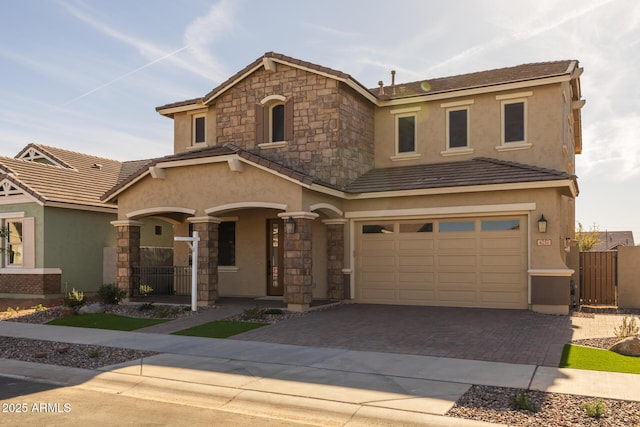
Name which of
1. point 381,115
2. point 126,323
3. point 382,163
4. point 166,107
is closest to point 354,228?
point 382,163

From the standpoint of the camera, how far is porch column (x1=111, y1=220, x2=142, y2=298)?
18.2 m

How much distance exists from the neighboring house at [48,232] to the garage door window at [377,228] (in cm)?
884

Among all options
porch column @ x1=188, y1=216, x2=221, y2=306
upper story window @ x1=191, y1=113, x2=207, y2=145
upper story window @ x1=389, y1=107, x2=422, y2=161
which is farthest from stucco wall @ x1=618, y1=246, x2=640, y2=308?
upper story window @ x1=191, y1=113, x2=207, y2=145

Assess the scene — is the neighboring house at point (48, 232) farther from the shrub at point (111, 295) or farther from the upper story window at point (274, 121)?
the upper story window at point (274, 121)

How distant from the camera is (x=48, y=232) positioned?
19.8 metres

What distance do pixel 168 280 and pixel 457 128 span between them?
40.0ft

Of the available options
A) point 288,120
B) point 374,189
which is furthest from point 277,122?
point 374,189

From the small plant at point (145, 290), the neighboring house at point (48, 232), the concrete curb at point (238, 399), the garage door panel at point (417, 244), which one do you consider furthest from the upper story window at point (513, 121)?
the neighboring house at point (48, 232)

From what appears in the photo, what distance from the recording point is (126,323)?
14.6m

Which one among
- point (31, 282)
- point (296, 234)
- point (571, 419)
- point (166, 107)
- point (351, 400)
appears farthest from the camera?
point (166, 107)

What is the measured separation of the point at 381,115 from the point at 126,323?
11107mm

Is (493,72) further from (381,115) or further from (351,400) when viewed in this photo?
(351,400)

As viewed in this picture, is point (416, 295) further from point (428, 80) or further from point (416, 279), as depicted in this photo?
point (428, 80)

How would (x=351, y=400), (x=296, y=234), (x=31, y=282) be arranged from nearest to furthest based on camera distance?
(x=351, y=400), (x=296, y=234), (x=31, y=282)
